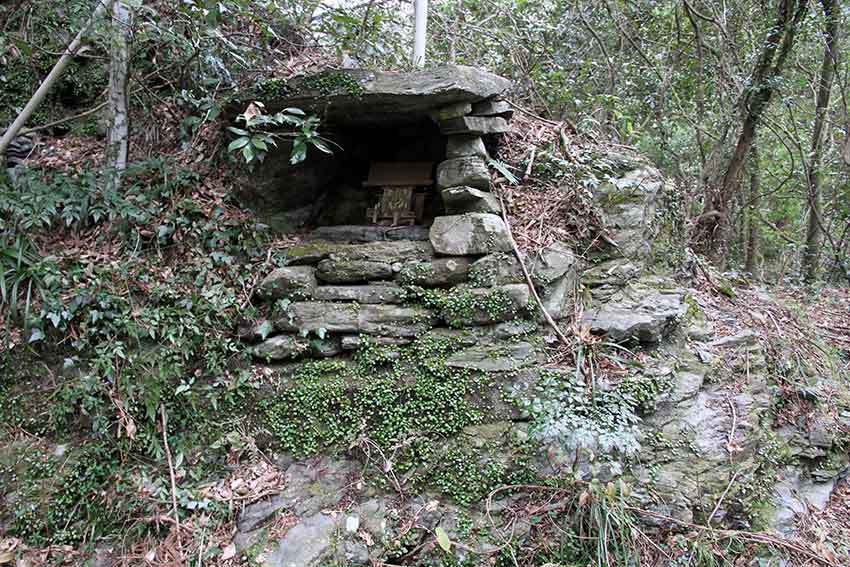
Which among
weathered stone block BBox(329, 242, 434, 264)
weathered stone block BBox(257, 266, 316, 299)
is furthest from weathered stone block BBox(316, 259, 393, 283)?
weathered stone block BBox(257, 266, 316, 299)

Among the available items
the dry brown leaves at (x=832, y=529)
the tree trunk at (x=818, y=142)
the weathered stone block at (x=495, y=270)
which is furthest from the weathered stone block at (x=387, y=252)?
the tree trunk at (x=818, y=142)

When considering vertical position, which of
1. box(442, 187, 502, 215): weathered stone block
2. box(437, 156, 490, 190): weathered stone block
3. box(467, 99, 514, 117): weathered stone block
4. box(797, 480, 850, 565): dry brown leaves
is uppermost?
box(467, 99, 514, 117): weathered stone block

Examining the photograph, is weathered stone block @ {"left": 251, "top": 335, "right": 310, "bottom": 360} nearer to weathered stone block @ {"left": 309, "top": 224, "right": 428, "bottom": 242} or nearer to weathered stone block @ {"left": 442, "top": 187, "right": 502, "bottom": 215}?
weathered stone block @ {"left": 309, "top": 224, "right": 428, "bottom": 242}


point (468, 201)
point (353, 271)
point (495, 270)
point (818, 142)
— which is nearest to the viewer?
point (495, 270)

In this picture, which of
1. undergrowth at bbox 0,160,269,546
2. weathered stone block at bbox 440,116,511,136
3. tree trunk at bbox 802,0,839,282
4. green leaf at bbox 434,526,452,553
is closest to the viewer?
green leaf at bbox 434,526,452,553

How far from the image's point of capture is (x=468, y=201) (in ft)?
12.4

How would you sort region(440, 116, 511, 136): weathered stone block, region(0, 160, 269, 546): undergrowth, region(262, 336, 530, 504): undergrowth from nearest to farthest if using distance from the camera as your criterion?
region(0, 160, 269, 546): undergrowth → region(262, 336, 530, 504): undergrowth → region(440, 116, 511, 136): weathered stone block

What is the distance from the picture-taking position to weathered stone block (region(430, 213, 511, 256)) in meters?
3.57

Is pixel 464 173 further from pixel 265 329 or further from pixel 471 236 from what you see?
pixel 265 329

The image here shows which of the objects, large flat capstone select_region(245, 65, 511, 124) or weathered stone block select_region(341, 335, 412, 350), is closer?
weathered stone block select_region(341, 335, 412, 350)

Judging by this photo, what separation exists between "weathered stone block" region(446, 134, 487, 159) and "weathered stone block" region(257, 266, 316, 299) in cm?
147

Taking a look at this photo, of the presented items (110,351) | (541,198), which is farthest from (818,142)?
(110,351)

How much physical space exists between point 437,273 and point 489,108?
56.5 inches

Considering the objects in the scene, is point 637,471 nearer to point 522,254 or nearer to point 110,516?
point 522,254
